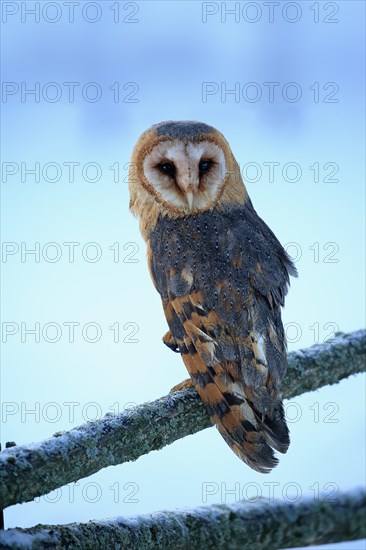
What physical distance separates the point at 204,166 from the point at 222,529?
1.72m

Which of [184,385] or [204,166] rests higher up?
[204,166]

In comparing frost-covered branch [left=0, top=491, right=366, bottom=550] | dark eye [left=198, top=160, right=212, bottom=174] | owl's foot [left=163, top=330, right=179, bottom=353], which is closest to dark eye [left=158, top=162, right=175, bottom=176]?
dark eye [left=198, top=160, right=212, bottom=174]

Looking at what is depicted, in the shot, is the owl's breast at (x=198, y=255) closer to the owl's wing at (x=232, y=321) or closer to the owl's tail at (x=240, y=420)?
the owl's wing at (x=232, y=321)

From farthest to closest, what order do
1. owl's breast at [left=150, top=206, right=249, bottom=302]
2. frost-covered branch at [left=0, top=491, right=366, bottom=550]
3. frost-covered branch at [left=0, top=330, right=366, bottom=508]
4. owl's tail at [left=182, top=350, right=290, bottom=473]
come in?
owl's breast at [left=150, top=206, right=249, bottom=302], owl's tail at [left=182, top=350, right=290, bottom=473], frost-covered branch at [left=0, top=330, right=366, bottom=508], frost-covered branch at [left=0, top=491, right=366, bottom=550]

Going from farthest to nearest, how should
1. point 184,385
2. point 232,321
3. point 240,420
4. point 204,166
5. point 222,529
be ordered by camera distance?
point 204,166
point 184,385
point 232,321
point 240,420
point 222,529

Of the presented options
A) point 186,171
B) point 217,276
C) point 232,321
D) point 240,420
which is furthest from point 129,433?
point 186,171

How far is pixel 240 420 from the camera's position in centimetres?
263

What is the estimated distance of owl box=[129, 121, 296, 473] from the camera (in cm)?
266

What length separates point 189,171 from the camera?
9.46 ft

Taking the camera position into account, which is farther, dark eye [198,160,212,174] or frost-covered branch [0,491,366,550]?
dark eye [198,160,212,174]

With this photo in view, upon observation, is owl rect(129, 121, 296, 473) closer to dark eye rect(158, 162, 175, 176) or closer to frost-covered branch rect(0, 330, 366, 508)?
dark eye rect(158, 162, 175, 176)

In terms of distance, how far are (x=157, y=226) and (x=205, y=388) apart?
780 millimetres

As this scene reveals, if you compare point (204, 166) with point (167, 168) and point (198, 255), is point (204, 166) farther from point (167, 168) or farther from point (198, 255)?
point (198, 255)

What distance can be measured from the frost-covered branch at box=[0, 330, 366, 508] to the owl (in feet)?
0.54
